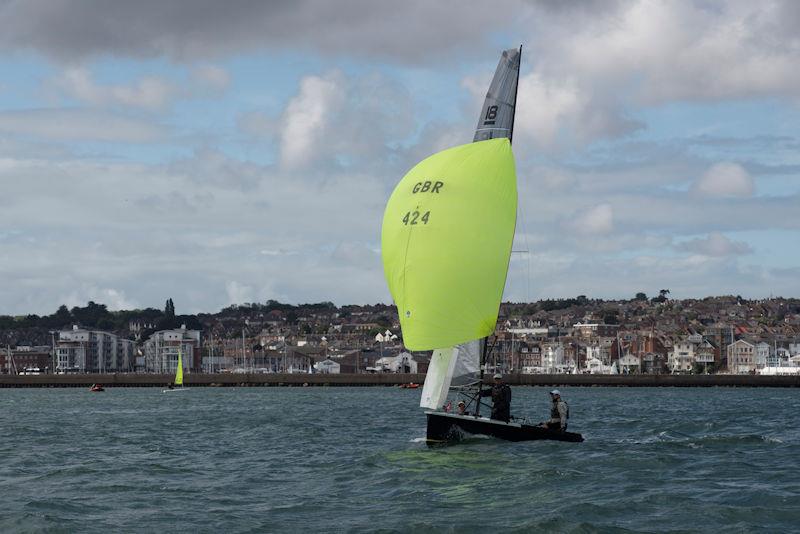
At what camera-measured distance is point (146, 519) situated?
20188mm

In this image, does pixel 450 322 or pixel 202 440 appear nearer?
pixel 450 322

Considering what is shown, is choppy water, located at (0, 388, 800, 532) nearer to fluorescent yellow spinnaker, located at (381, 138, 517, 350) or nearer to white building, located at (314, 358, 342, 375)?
fluorescent yellow spinnaker, located at (381, 138, 517, 350)

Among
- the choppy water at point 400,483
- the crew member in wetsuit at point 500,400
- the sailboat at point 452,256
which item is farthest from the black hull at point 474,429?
the crew member in wetsuit at point 500,400

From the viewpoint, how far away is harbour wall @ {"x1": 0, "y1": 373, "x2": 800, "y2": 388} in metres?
124

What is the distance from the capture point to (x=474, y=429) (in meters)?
27.5

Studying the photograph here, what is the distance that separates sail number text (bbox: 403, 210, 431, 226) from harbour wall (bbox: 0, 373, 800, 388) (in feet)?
314

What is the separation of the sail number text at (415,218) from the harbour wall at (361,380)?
95646 millimetres

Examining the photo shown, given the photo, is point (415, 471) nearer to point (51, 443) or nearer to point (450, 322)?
point (450, 322)

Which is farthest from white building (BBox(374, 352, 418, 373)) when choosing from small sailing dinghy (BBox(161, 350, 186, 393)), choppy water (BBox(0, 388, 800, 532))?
choppy water (BBox(0, 388, 800, 532))

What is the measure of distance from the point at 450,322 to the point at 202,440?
1137 centimetres

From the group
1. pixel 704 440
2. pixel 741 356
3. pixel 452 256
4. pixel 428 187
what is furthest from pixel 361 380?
pixel 452 256

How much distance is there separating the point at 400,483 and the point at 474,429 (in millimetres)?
4493

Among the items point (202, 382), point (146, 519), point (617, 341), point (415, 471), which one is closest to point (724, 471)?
point (415, 471)

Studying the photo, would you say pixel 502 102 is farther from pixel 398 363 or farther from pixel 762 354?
pixel 762 354
